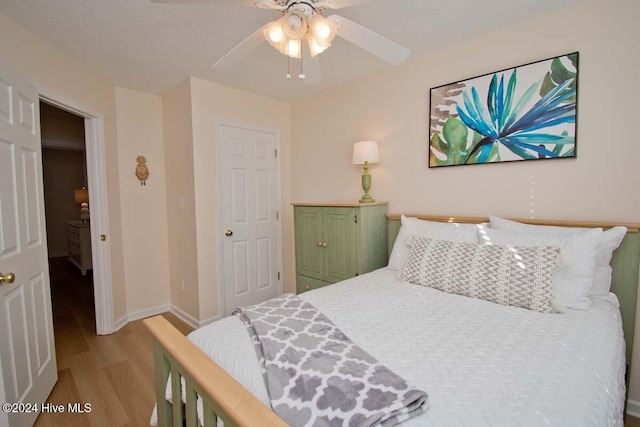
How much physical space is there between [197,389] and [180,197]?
2.52m

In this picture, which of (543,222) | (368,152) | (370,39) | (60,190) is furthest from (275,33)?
(60,190)

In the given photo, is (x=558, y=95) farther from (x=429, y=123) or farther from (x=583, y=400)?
(x=583, y=400)

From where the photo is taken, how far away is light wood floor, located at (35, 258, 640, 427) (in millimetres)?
1783

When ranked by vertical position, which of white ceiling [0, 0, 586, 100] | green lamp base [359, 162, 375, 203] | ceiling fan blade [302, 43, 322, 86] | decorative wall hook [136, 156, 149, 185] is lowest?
green lamp base [359, 162, 375, 203]

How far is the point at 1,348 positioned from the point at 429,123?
295 centimetres

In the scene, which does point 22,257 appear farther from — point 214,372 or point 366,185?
point 366,185

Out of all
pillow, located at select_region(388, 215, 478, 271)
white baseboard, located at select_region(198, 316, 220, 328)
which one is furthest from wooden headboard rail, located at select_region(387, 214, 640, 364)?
white baseboard, located at select_region(198, 316, 220, 328)

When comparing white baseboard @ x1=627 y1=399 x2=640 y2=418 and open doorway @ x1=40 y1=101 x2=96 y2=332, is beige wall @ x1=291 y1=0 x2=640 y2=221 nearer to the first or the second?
white baseboard @ x1=627 y1=399 x2=640 y2=418

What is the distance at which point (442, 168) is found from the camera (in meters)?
2.39

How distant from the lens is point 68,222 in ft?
18.2

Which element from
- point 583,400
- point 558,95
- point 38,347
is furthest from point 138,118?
point 583,400

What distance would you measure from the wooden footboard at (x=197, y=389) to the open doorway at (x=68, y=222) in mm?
2288

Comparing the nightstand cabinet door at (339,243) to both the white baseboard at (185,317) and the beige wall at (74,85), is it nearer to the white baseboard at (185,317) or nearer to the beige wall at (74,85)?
the white baseboard at (185,317)

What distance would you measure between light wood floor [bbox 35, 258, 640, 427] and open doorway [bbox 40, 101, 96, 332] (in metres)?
0.03
